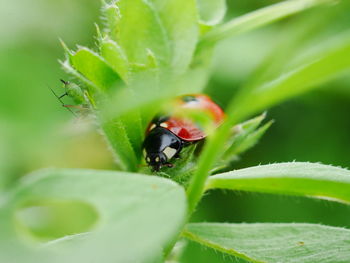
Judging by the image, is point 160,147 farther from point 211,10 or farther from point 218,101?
point 218,101

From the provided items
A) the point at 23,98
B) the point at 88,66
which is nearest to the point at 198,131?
the point at 88,66

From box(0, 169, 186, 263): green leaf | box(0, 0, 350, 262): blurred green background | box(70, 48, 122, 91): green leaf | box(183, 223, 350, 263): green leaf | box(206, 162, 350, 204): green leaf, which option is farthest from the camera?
box(0, 0, 350, 262): blurred green background

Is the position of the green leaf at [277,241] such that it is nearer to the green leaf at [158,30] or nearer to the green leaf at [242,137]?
the green leaf at [242,137]

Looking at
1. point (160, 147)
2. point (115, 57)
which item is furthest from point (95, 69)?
point (160, 147)

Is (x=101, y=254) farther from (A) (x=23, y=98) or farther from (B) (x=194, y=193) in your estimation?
(A) (x=23, y=98)

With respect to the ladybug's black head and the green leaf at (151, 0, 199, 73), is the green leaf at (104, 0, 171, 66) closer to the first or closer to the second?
the green leaf at (151, 0, 199, 73)

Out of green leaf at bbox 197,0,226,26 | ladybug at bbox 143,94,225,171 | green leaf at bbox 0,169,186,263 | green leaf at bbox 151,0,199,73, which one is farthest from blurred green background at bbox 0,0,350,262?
green leaf at bbox 0,169,186,263
